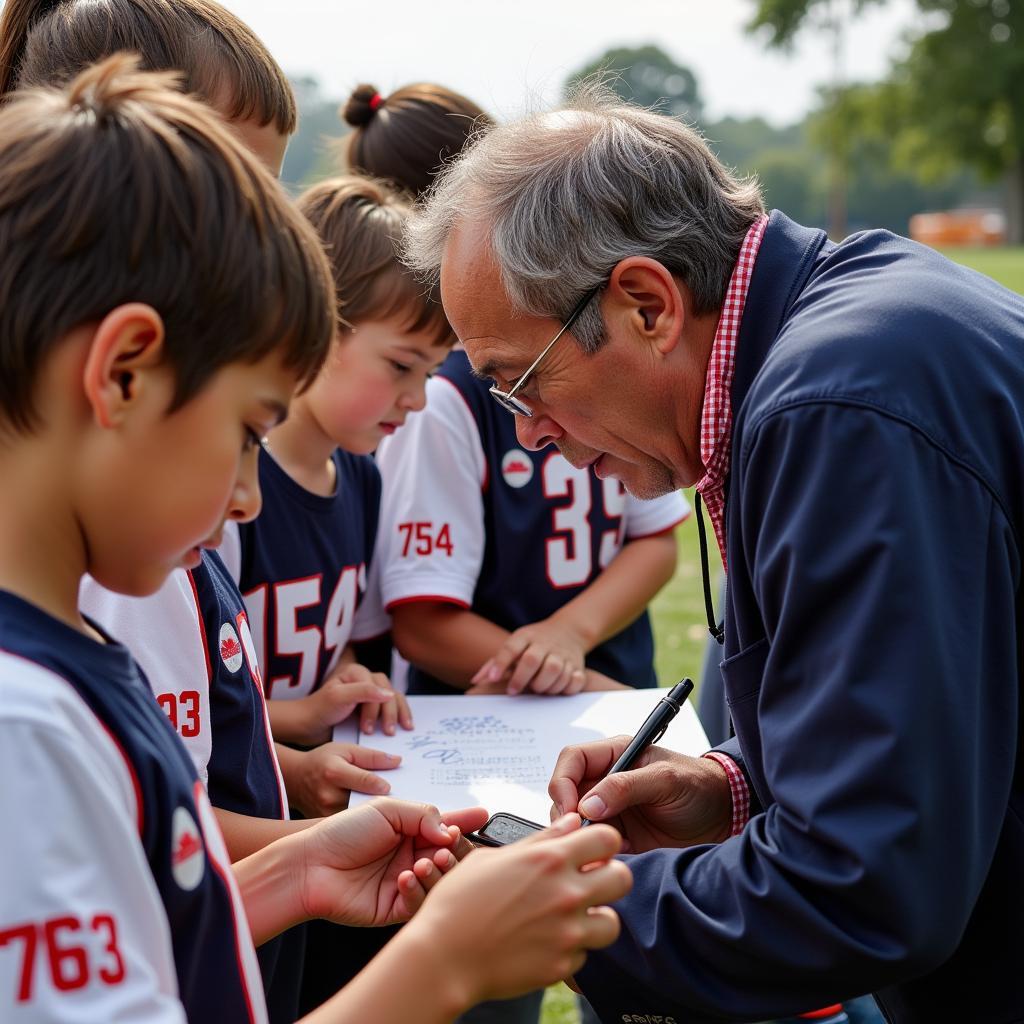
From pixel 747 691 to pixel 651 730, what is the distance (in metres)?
0.43

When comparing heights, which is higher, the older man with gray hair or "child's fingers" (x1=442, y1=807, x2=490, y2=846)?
the older man with gray hair

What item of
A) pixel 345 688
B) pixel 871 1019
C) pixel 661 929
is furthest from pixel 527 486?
pixel 871 1019

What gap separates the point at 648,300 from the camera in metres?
1.99

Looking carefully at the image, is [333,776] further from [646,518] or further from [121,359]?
[121,359]

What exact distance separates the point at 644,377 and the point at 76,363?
107cm

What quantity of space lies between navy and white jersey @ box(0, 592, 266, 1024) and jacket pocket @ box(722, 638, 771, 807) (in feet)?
2.67

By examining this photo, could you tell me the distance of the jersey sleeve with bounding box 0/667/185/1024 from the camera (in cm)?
104

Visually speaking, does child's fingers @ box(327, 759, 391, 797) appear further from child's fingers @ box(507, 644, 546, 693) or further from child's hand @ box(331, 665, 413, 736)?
child's fingers @ box(507, 644, 546, 693)

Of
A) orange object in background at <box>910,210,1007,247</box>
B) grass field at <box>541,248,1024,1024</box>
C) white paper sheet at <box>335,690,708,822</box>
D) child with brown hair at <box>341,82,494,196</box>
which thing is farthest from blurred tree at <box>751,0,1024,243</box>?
white paper sheet at <box>335,690,708,822</box>

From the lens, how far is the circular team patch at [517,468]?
3.02 meters

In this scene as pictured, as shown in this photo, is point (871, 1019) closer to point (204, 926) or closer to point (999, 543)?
point (999, 543)

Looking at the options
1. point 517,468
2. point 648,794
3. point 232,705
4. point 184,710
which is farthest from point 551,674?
point 184,710

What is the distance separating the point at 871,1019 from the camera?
333cm

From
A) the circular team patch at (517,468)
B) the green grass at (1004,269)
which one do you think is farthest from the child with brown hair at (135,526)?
the green grass at (1004,269)
